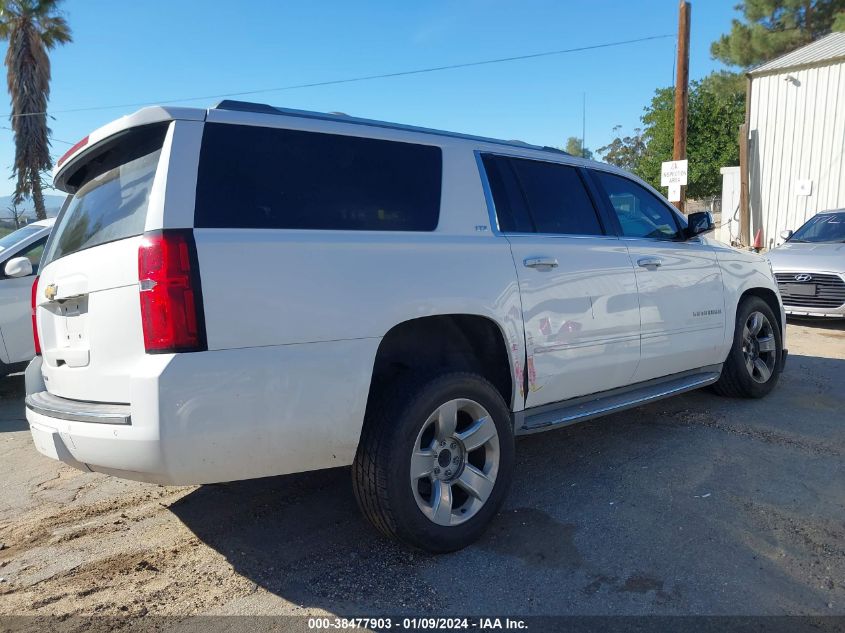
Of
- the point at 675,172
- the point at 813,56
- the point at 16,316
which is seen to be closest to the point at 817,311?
the point at 675,172

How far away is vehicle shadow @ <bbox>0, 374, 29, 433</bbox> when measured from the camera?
561cm

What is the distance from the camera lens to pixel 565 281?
12.0ft

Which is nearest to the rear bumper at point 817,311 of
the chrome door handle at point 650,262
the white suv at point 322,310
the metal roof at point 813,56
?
the chrome door handle at point 650,262

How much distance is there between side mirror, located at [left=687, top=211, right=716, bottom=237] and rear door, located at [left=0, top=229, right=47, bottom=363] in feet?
19.5

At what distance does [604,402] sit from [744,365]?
1965 mm

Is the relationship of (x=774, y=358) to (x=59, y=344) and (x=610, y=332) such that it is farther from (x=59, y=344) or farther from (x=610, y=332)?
(x=59, y=344)

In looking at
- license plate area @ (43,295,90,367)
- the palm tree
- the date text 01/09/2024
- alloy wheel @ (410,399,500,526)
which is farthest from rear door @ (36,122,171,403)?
the palm tree

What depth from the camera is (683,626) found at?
2.48 m

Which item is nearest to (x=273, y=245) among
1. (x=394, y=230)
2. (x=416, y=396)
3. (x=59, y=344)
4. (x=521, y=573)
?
(x=394, y=230)

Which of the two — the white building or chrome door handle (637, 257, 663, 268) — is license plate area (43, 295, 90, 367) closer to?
chrome door handle (637, 257, 663, 268)

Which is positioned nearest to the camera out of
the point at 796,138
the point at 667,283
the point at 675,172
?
the point at 667,283

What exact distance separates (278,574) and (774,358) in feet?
15.1

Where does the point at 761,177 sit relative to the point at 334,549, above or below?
above

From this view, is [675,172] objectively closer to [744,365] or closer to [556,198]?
[744,365]
